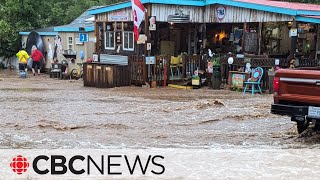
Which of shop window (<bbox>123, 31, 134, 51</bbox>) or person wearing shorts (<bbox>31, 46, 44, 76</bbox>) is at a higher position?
shop window (<bbox>123, 31, 134, 51</bbox>)

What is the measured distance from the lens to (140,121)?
11.8m

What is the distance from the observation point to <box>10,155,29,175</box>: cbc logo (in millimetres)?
6691

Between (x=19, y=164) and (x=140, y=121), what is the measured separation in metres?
5.09

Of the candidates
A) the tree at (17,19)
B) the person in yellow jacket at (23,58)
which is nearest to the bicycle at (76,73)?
the person in yellow jacket at (23,58)

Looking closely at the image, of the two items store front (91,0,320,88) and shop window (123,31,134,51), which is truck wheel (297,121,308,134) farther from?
shop window (123,31,134,51)

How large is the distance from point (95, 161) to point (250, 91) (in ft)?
38.9

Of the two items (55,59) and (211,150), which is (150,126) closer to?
(211,150)

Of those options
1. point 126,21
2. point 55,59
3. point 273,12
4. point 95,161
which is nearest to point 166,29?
point 126,21

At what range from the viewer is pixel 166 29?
23.2 meters

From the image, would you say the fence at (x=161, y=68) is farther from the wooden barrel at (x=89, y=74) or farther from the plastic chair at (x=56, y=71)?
the plastic chair at (x=56, y=71)

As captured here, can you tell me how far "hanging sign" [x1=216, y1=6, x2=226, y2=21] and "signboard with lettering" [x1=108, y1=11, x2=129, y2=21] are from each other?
432 centimetres

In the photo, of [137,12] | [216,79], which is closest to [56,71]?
[137,12]

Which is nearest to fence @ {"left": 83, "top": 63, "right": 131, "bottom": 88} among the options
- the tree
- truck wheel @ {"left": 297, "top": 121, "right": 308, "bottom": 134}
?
truck wheel @ {"left": 297, "top": 121, "right": 308, "bottom": 134}

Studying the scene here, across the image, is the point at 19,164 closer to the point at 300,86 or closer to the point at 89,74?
the point at 300,86
